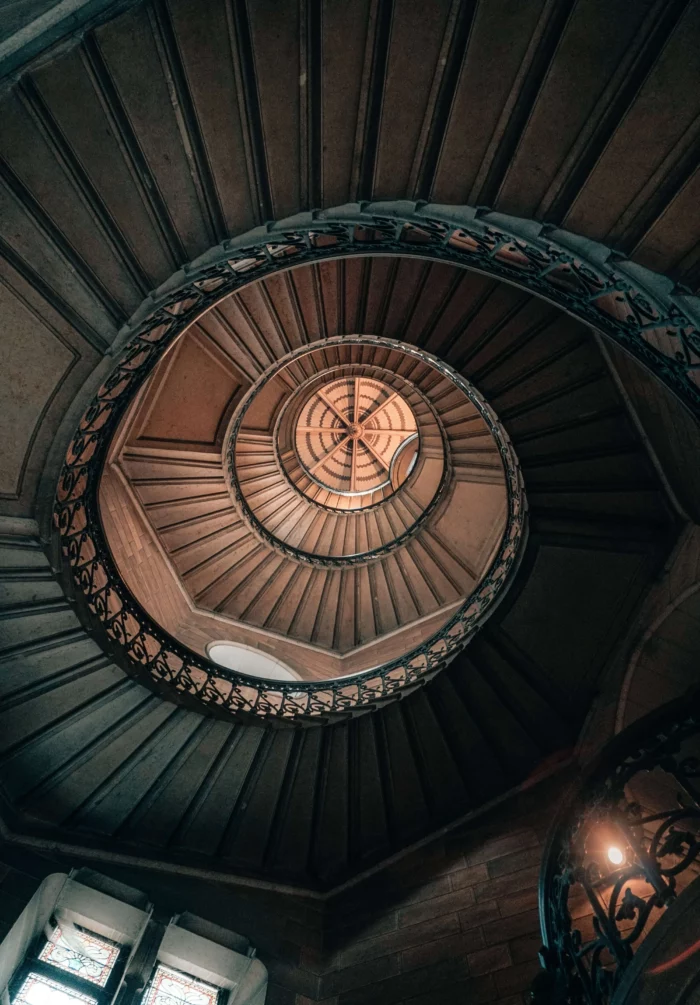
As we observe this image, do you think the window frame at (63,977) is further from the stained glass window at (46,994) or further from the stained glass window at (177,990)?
the stained glass window at (177,990)

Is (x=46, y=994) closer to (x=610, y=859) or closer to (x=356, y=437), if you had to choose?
(x=610, y=859)

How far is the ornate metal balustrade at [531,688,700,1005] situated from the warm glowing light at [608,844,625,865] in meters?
0.01

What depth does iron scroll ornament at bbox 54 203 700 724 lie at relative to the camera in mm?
3773

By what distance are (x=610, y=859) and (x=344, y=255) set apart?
5.31 meters

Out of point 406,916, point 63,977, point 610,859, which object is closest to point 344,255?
point 610,859

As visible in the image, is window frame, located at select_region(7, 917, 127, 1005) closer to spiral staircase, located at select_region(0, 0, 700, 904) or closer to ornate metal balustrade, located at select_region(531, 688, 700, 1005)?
spiral staircase, located at select_region(0, 0, 700, 904)

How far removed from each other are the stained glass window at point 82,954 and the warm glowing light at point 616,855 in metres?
4.62

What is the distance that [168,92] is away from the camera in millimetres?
3537

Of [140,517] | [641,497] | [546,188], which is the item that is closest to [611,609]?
[641,497]

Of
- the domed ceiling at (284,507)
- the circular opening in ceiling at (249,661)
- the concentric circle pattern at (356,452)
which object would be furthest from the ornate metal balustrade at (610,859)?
the circular opening in ceiling at (249,661)

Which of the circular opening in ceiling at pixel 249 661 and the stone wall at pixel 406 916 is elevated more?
the circular opening in ceiling at pixel 249 661

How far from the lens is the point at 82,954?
17.0ft

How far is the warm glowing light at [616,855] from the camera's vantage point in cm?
399

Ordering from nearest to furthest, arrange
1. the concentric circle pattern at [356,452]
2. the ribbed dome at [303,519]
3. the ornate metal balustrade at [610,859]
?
the ornate metal balustrade at [610,859], the ribbed dome at [303,519], the concentric circle pattern at [356,452]
